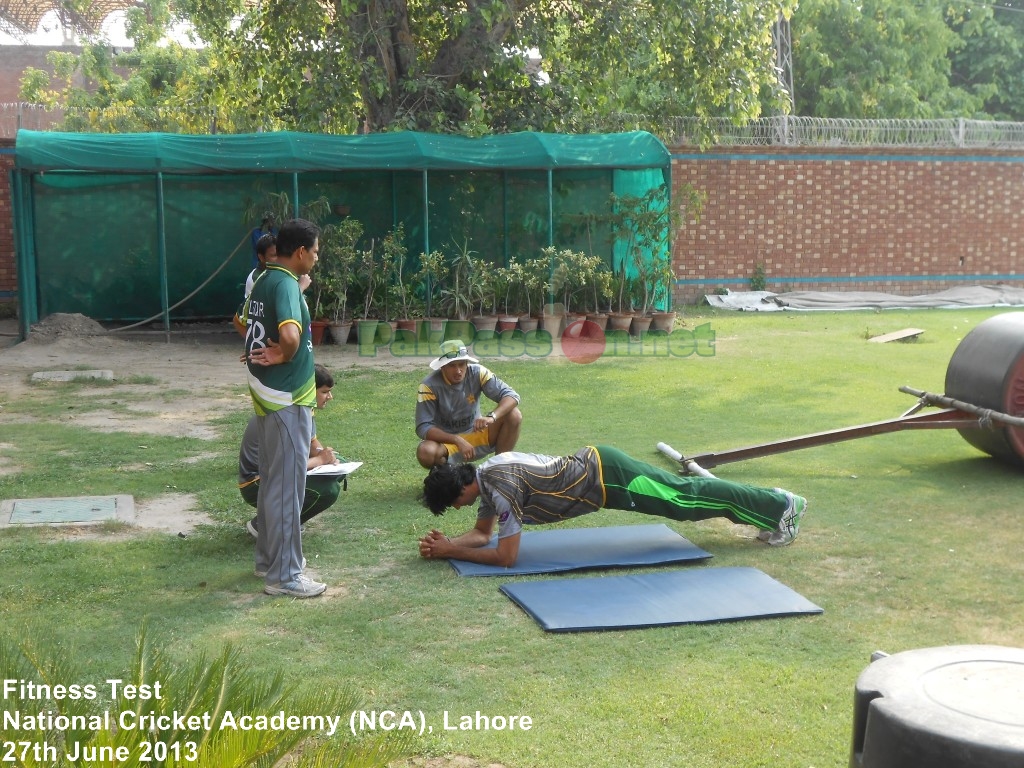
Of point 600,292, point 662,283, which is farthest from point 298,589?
point 662,283

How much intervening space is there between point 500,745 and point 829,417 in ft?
20.1

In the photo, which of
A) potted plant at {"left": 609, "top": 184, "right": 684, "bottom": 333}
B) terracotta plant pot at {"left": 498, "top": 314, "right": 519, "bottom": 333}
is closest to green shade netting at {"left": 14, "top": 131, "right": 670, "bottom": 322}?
potted plant at {"left": 609, "top": 184, "right": 684, "bottom": 333}

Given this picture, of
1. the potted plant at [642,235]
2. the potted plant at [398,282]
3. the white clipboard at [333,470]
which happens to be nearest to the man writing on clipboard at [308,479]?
the white clipboard at [333,470]

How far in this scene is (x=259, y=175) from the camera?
591 inches

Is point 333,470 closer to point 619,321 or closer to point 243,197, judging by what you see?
point 619,321

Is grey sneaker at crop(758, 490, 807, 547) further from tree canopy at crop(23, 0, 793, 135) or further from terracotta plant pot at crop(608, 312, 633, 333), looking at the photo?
tree canopy at crop(23, 0, 793, 135)

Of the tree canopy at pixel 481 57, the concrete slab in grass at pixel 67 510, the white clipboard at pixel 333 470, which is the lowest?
the concrete slab in grass at pixel 67 510

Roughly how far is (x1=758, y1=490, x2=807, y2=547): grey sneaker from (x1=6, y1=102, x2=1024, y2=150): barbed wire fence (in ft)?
38.7

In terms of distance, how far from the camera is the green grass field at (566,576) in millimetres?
3873

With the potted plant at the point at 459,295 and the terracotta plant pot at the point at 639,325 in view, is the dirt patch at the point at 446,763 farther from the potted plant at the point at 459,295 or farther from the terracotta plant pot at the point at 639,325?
the terracotta plant pot at the point at 639,325

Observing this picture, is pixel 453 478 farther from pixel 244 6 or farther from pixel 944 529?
pixel 244 6

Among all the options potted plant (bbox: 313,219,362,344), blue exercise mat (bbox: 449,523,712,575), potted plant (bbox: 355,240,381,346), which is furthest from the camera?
potted plant (bbox: 355,240,381,346)

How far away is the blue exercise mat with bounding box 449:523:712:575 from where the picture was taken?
5.52 metres

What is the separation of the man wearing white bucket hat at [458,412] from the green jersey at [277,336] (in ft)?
5.31
